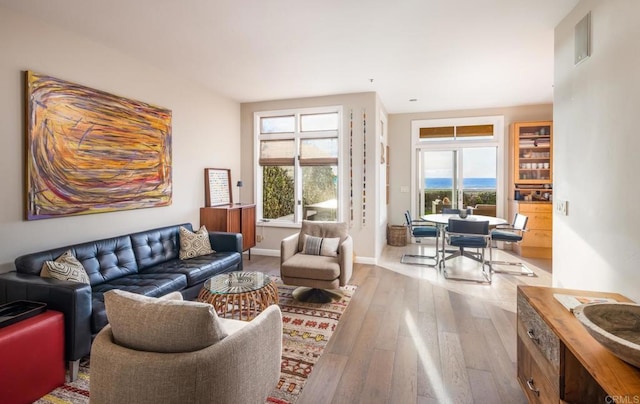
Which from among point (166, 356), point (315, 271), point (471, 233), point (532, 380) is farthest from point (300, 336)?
point (471, 233)

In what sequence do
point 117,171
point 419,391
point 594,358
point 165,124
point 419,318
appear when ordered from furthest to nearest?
point 165,124 < point 117,171 < point 419,318 < point 419,391 < point 594,358

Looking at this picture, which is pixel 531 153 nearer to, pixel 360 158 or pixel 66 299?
pixel 360 158

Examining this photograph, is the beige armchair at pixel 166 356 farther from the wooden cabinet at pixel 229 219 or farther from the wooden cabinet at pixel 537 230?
the wooden cabinet at pixel 537 230

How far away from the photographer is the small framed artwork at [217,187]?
501cm

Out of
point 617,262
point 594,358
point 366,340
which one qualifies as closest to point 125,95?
point 366,340

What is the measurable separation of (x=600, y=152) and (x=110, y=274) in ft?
14.0

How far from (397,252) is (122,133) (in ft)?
16.0

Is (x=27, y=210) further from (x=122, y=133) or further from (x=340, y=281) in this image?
(x=340, y=281)

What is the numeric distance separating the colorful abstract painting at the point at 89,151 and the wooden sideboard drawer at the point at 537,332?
3911 mm

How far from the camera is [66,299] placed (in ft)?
6.93

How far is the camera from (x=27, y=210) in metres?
2.70

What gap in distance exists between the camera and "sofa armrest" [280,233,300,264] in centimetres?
372

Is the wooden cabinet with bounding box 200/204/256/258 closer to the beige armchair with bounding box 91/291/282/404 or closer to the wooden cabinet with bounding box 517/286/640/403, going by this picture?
the beige armchair with bounding box 91/291/282/404

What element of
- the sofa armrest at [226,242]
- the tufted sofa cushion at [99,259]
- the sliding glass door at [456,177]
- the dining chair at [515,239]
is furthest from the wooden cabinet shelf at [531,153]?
the tufted sofa cushion at [99,259]
